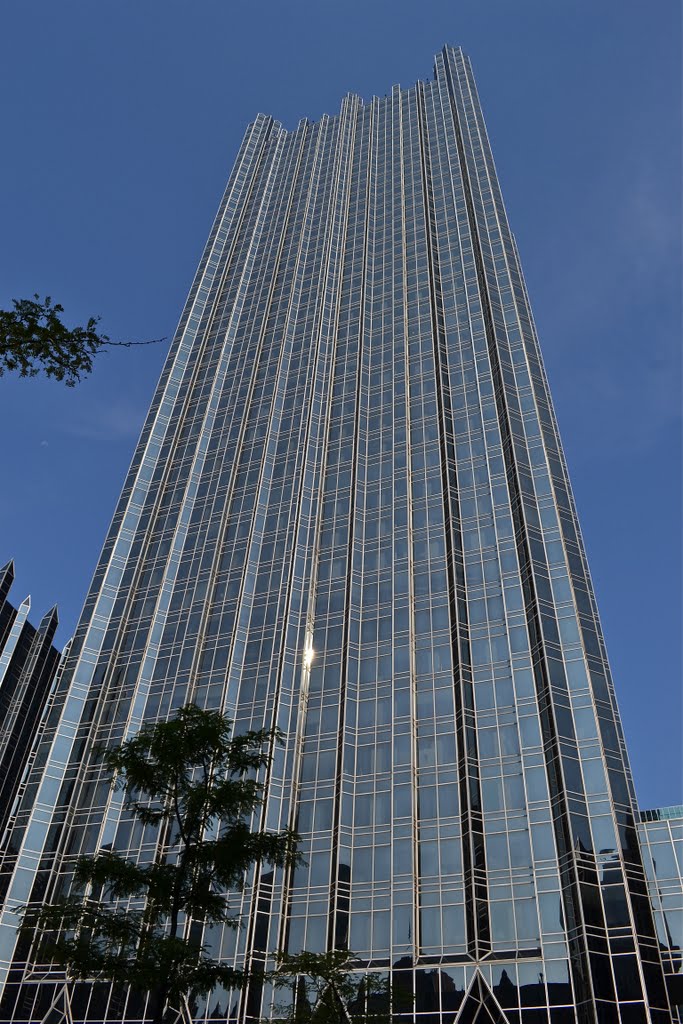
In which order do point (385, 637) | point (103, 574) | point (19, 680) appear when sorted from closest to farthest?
1. point (385, 637)
2. point (103, 574)
3. point (19, 680)

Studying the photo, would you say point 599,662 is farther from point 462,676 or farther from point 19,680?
point 19,680

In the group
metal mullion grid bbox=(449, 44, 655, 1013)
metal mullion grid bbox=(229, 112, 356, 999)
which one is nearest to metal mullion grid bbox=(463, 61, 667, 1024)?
metal mullion grid bbox=(449, 44, 655, 1013)

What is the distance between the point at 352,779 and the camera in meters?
59.3

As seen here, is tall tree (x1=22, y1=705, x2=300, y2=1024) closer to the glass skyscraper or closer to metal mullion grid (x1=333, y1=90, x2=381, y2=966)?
the glass skyscraper

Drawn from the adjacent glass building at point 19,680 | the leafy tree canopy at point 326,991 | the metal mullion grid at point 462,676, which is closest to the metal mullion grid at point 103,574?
the adjacent glass building at point 19,680

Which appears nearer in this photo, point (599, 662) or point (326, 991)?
point (326, 991)

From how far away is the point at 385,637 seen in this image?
218ft

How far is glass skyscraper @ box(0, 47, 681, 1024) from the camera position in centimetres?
5038

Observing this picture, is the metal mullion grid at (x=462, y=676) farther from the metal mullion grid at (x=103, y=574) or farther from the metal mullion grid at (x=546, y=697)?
the metal mullion grid at (x=103, y=574)

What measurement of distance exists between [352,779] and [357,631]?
478 inches

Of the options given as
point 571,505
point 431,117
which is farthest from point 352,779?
point 431,117

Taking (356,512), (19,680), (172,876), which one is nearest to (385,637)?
(356,512)

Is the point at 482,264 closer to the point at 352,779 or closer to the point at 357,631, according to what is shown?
the point at 357,631

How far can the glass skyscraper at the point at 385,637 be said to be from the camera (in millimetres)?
50375
